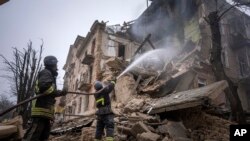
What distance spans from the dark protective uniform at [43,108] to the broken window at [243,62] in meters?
23.6

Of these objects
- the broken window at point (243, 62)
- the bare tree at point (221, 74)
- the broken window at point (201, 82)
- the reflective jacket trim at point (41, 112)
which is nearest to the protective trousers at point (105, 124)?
the reflective jacket trim at point (41, 112)

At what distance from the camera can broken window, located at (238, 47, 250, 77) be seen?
24.5m

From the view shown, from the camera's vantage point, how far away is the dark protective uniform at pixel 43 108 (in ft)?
16.1

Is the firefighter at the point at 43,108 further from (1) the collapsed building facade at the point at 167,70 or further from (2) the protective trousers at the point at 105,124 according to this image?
(1) the collapsed building facade at the point at 167,70

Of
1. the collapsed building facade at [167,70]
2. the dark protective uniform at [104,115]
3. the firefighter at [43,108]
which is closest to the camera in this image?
the firefighter at [43,108]

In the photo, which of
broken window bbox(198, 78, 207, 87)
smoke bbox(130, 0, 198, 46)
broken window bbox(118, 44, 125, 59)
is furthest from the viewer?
broken window bbox(118, 44, 125, 59)

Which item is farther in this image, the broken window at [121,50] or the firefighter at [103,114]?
the broken window at [121,50]

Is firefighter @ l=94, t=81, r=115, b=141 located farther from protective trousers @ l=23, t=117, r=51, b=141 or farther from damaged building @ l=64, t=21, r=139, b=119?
damaged building @ l=64, t=21, r=139, b=119

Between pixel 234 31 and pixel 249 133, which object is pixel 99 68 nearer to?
pixel 234 31

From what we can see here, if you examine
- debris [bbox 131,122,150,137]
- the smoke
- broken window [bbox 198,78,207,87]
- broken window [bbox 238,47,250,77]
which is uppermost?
the smoke

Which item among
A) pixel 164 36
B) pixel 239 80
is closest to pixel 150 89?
pixel 239 80

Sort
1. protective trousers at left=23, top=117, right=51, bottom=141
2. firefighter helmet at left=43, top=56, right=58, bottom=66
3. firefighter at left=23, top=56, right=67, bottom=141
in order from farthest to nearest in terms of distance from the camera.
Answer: firefighter helmet at left=43, top=56, right=58, bottom=66
firefighter at left=23, top=56, right=67, bottom=141
protective trousers at left=23, top=117, right=51, bottom=141

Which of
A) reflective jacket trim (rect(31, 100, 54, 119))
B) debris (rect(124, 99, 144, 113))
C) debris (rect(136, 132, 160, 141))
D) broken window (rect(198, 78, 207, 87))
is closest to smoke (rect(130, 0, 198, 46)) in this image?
broken window (rect(198, 78, 207, 87))

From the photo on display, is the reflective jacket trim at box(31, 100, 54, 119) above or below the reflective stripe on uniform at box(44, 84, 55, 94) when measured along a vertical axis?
below
